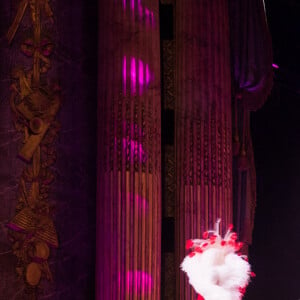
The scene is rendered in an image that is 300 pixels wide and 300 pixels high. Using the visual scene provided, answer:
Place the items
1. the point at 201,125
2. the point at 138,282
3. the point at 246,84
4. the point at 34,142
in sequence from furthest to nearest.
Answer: the point at 246,84, the point at 201,125, the point at 138,282, the point at 34,142

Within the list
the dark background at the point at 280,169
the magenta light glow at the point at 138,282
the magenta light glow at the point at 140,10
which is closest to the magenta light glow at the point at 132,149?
the magenta light glow at the point at 138,282

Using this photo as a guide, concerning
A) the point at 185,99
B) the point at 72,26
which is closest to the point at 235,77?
→ the point at 185,99

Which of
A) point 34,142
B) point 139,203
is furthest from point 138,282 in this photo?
point 34,142

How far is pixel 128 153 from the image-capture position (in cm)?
341

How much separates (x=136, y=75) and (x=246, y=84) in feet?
3.22

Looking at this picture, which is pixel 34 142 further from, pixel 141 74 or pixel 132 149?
pixel 141 74

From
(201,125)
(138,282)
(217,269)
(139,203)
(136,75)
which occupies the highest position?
(136,75)

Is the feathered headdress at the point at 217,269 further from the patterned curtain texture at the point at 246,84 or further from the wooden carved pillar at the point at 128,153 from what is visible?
the patterned curtain texture at the point at 246,84

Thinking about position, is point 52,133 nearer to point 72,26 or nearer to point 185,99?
point 72,26

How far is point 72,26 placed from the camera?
3.39 metres

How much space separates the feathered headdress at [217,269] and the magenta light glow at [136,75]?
1.35 meters

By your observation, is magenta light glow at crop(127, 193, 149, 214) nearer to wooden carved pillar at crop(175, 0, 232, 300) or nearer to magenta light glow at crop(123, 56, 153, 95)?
wooden carved pillar at crop(175, 0, 232, 300)

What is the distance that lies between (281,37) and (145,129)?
1846 mm

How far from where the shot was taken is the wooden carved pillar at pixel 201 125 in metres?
3.60
